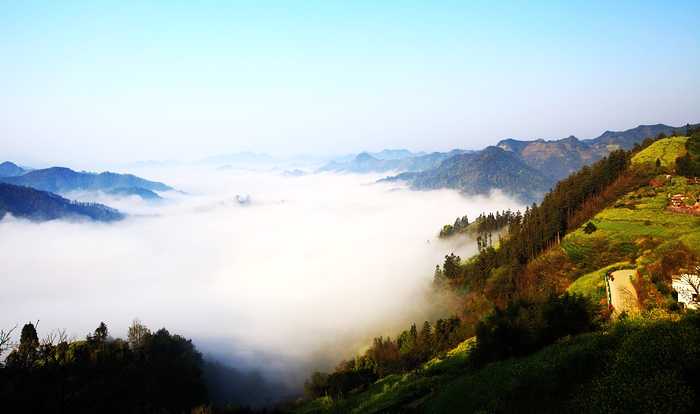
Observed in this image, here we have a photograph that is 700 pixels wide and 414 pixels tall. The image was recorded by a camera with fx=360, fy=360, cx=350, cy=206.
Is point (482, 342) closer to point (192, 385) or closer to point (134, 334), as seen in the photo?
point (192, 385)

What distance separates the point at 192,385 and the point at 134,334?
48.9 feet

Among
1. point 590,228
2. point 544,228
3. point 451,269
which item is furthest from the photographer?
point 451,269

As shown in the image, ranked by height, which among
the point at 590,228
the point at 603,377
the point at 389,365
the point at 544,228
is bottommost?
the point at 389,365

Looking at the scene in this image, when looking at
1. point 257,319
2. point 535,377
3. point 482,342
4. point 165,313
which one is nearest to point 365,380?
point 482,342

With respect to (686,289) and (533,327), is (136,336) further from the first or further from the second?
(686,289)

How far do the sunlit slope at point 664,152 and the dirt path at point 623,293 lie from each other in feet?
208

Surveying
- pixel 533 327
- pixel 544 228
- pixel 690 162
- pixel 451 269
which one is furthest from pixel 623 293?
pixel 451 269

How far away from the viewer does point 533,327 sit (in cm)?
2988

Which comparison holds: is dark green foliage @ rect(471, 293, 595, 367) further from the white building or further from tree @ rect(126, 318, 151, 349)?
tree @ rect(126, 318, 151, 349)

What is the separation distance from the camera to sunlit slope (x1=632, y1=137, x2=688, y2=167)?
89.1 m

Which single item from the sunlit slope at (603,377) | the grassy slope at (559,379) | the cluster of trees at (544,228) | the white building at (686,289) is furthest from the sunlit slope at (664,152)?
the sunlit slope at (603,377)

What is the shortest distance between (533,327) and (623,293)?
12.9 m

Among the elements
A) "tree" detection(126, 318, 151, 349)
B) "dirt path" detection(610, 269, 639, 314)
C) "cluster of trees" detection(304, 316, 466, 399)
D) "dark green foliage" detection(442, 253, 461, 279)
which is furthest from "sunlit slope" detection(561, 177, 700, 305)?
"tree" detection(126, 318, 151, 349)

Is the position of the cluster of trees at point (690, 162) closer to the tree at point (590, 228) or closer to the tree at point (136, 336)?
the tree at point (590, 228)
